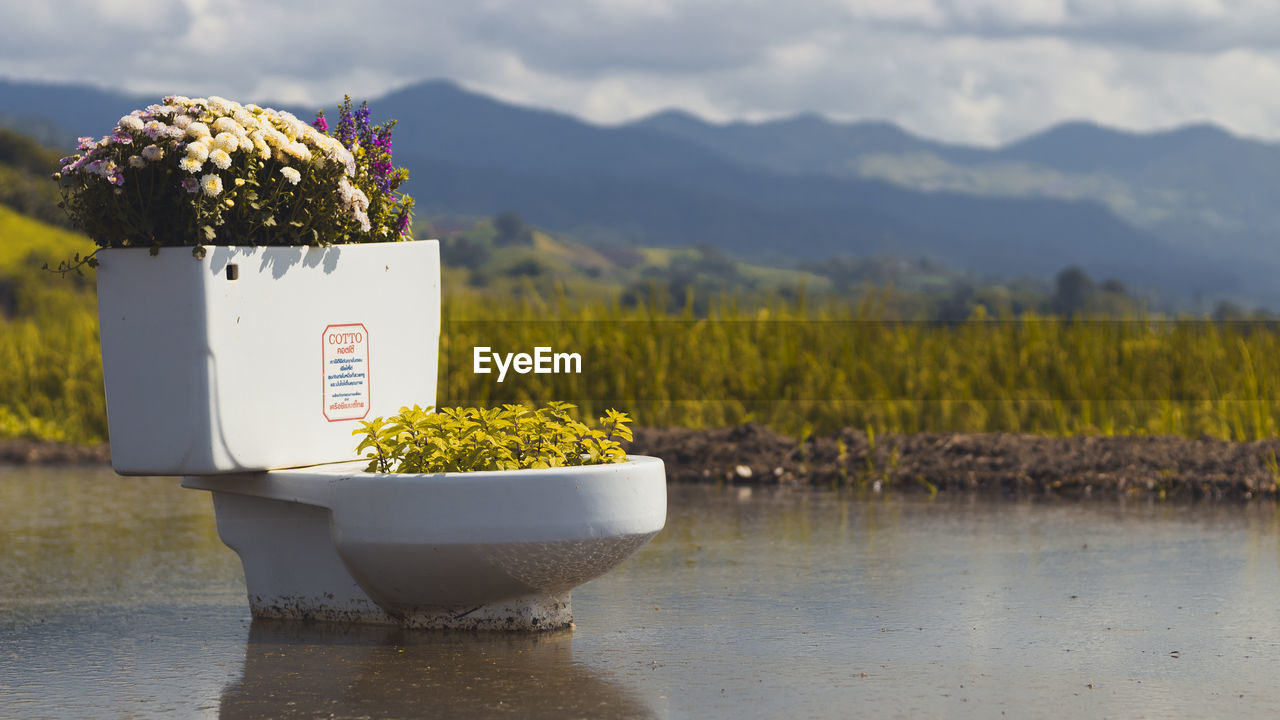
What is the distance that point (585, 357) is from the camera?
12805mm

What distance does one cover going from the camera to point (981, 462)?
32.0 ft

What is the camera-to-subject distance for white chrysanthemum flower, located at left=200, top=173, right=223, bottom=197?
17.4ft

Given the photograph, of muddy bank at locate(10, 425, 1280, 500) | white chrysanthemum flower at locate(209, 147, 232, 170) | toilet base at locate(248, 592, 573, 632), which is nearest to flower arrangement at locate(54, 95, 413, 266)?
white chrysanthemum flower at locate(209, 147, 232, 170)

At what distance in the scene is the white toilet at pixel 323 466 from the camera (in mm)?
5016

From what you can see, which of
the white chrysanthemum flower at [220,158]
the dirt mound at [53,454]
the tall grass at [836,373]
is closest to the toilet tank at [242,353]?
the white chrysanthemum flower at [220,158]

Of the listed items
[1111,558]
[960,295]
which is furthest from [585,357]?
[960,295]

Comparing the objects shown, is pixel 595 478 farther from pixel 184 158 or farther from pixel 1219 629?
pixel 1219 629

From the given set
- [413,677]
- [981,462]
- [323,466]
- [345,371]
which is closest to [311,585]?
[323,466]

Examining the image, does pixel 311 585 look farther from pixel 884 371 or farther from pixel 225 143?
pixel 884 371

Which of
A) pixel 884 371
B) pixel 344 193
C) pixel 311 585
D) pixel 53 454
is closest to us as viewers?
pixel 311 585

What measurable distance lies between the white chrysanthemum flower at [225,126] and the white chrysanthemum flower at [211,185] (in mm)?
224

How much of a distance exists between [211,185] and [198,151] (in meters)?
0.13

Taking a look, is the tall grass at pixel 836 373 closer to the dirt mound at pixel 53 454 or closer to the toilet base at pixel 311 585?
the dirt mound at pixel 53 454

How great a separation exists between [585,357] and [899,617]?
7.50 m
